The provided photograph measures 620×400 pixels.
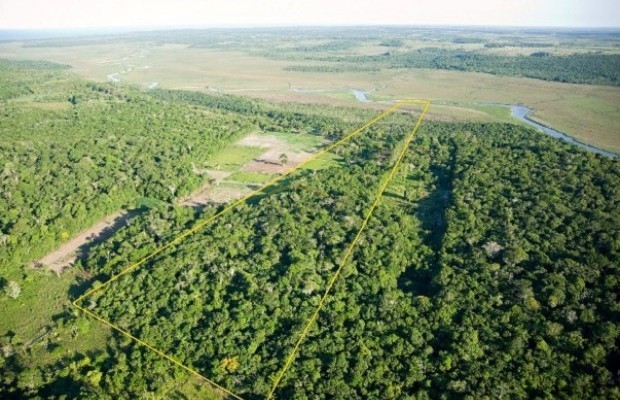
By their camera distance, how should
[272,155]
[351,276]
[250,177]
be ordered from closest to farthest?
1. [351,276]
2. [250,177]
3. [272,155]

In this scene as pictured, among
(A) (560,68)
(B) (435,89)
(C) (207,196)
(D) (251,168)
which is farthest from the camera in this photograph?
(A) (560,68)

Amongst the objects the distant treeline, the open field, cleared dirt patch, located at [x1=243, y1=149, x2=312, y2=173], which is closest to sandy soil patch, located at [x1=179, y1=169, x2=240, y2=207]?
cleared dirt patch, located at [x1=243, y1=149, x2=312, y2=173]

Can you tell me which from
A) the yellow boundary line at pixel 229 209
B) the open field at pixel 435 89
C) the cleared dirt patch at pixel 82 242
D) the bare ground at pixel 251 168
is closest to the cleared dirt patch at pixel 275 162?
the bare ground at pixel 251 168

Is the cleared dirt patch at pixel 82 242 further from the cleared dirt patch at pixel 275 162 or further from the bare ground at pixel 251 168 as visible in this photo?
the cleared dirt patch at pixel 275 162

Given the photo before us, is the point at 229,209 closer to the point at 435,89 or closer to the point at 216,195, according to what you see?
the point at 216,195

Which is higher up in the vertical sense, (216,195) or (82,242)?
(216,195)

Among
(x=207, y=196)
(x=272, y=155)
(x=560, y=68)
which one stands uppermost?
(x=560, y=68)

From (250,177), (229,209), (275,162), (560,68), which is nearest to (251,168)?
(250,177)
